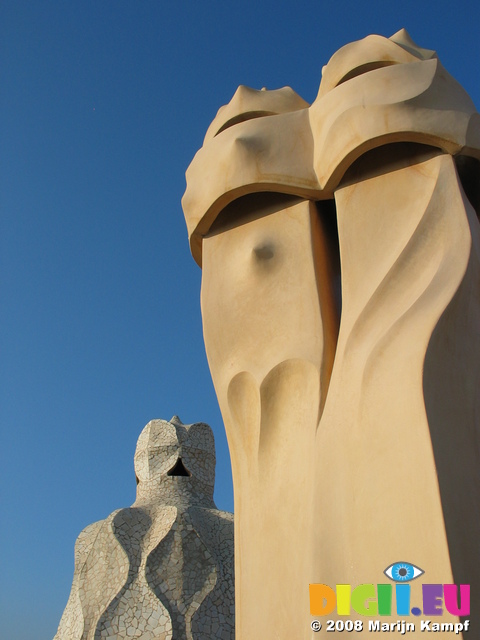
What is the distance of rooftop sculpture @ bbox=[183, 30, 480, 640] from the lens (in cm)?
252

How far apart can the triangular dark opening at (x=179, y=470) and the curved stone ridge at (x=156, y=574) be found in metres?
0.23

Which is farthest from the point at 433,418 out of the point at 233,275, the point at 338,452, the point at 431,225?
the point at 233,275

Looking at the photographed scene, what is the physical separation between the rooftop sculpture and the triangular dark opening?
5.74 metres

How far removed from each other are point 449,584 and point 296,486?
819 millimetres

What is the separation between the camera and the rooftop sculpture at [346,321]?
2.52 metres

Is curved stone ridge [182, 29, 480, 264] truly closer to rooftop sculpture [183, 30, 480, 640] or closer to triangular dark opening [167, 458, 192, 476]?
rooftop sculpture [183, 30, 480, 640]

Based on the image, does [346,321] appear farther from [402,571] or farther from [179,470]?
[179,470]

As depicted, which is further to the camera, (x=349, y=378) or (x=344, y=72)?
(x=344, y=72)

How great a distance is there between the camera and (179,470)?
905cm

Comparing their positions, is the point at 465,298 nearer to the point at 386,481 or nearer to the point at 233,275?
the point at 386,481

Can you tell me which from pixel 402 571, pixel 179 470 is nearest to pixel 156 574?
pixel 179 470

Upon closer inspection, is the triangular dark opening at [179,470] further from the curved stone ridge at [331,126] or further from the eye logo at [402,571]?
the eye logo at [402,571]

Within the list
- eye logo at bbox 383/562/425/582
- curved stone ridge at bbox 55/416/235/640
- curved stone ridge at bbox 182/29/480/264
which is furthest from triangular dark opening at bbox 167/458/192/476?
eye logo at bbox 383/562/425/582

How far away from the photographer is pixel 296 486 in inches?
115
